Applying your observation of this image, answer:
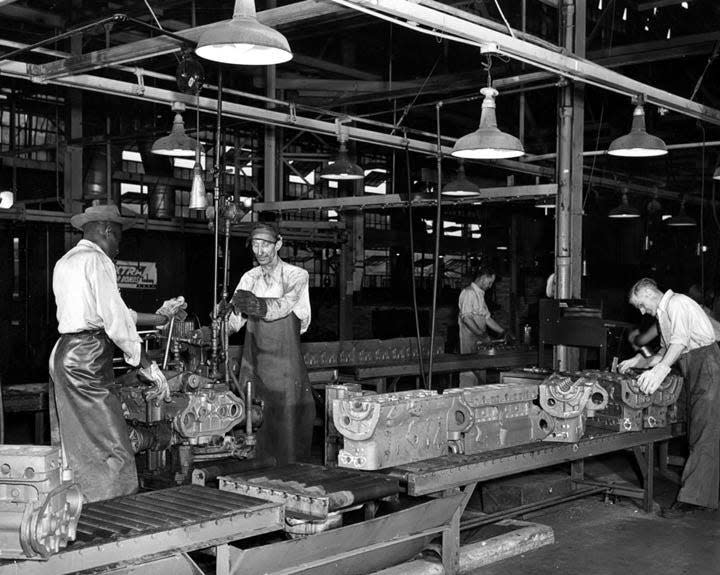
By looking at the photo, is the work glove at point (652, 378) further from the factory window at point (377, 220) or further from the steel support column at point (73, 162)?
the factory window at point (377, 220)

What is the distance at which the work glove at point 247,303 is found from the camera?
508cm

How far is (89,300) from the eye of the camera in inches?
160

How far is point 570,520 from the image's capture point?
5785mm

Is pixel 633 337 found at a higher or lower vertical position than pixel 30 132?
lower

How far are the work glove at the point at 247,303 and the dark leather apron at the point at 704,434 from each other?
3031 millimetres

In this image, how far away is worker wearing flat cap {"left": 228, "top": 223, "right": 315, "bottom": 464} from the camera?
5.39 meters

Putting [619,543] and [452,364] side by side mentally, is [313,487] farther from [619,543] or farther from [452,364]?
[452,364]

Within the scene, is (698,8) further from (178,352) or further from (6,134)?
(6,134)

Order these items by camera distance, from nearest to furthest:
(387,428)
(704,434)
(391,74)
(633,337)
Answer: (387,428) < (704,434) < (633,337) < (391,74)

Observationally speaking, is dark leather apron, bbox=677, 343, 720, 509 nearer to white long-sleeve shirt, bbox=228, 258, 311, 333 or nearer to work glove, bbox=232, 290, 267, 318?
white long-sleeve shirt, bbox=228, 258, 311, 333

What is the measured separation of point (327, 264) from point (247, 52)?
9.13 m

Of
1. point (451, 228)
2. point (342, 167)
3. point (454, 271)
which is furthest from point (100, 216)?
point (454, 271)

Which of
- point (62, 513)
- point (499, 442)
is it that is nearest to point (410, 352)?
point (499, 442)

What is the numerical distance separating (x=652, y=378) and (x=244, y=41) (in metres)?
3.50
